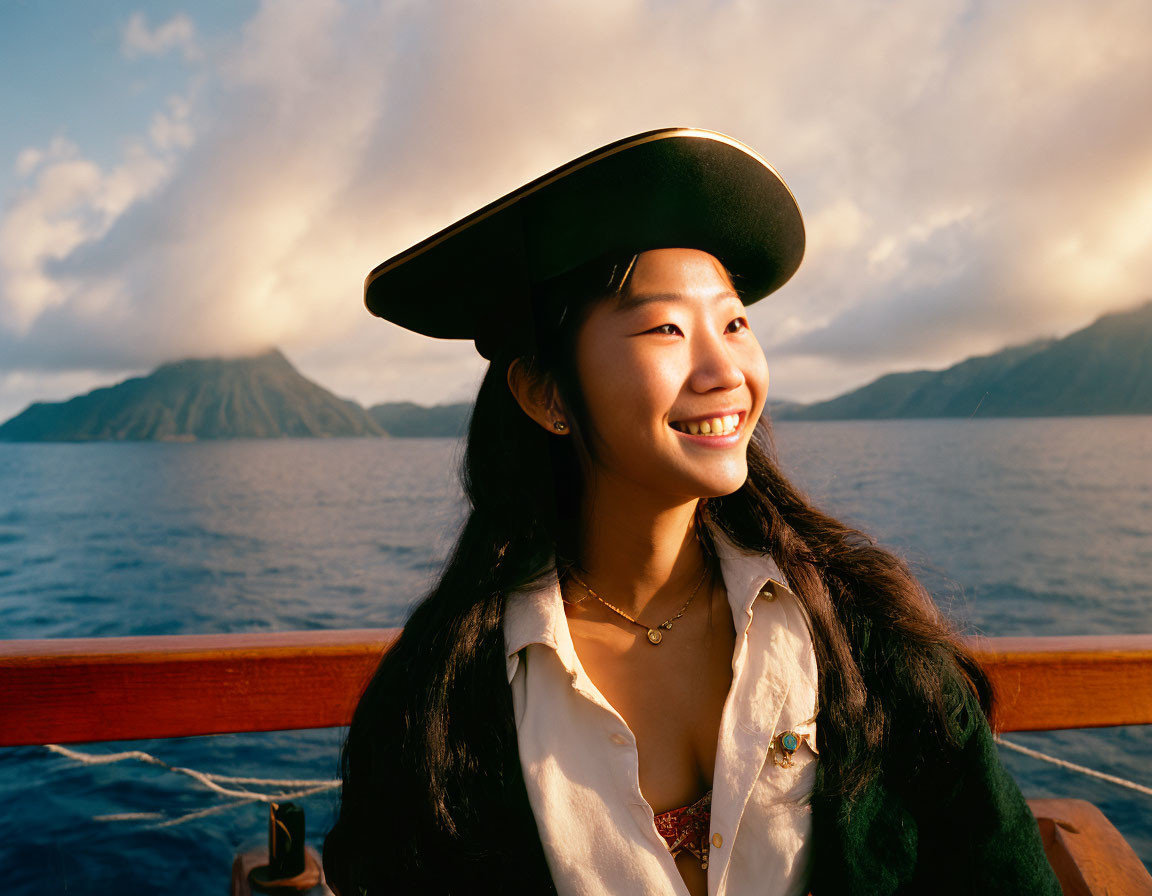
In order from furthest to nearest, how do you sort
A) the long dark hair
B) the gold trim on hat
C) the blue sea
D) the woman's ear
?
the blue sea → the woman's ear → the long dark hair → the gold trim on hat

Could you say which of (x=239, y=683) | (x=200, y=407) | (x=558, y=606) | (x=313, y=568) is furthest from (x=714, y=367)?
(x=200, y=407)

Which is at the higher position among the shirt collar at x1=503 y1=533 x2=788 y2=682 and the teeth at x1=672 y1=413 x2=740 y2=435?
the teeth at x1=672 y1=413 x2=740 y2=435

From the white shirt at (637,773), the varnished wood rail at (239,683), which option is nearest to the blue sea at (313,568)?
Answer: the varnished wood rail at (239,683)

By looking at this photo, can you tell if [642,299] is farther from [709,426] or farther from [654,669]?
[654,669]

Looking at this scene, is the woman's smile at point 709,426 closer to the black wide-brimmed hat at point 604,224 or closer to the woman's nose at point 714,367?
the woman's nose at point 714,367

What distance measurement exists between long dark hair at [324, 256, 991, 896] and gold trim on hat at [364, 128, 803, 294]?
18 cm

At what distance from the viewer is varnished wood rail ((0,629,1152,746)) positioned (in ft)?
5.09

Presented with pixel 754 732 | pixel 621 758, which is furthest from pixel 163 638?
pixel 754 732

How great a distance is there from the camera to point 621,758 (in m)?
1.35

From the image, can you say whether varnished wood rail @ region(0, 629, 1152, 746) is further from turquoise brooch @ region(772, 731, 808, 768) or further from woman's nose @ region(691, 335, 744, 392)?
woman's nose @ region(691, 335, 744, 392)

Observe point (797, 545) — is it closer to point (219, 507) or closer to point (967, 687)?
point (967, 687)

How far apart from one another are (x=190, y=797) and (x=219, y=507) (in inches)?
1692

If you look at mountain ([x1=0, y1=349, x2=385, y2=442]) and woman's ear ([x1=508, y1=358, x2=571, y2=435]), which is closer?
woman's ear ([x1=508, y1=358, x2=571, y2=435])

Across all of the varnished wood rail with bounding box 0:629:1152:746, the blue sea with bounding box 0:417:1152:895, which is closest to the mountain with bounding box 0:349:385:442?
the blue sea with bounding box 0:417:1152:895
